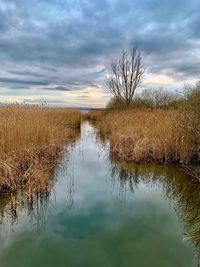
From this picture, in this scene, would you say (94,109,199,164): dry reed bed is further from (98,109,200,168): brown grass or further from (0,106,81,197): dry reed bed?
(0,106,81,197): dry reed bed

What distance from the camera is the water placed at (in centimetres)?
304

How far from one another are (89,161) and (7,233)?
178 inches

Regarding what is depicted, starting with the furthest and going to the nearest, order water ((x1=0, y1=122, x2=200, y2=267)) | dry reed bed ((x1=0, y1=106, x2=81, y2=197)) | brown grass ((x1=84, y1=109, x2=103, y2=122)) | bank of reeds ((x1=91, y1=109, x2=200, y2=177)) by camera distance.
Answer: brown grass ((x1=84, y1=109, x2=103, y2=122))
bank of reeds ((x1=91, y1=109, x2=200, y2=177))
dry reed bed ((x1=0, y1=106, x2=81, y2=197))
water ((x1=0, y1=122, x2=200, y2=267))

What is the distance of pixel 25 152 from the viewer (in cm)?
629

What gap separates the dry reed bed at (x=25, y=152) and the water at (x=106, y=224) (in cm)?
37

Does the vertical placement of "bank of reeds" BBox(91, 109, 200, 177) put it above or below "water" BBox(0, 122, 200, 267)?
above

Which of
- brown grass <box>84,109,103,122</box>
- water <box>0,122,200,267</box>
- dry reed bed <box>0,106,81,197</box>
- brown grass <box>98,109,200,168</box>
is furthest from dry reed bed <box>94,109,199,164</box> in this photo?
brown grass <box>84,109,103,122</box>

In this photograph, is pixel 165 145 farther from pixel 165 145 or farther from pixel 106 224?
pixel 106 224

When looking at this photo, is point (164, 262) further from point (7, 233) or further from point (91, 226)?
point (7, 233)

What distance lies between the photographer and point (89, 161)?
7934mm

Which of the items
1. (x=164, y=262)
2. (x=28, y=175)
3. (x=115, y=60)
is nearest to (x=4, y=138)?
(x=28, y=175)

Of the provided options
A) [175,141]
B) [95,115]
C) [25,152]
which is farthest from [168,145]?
[95,115]

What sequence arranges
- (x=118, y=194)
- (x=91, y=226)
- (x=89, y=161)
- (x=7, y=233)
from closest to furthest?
(x=7, y=233) < (x=91, y=226) < (x=118, y=194) < (x=89, y=161)

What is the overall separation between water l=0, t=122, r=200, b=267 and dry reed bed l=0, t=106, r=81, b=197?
37cm
